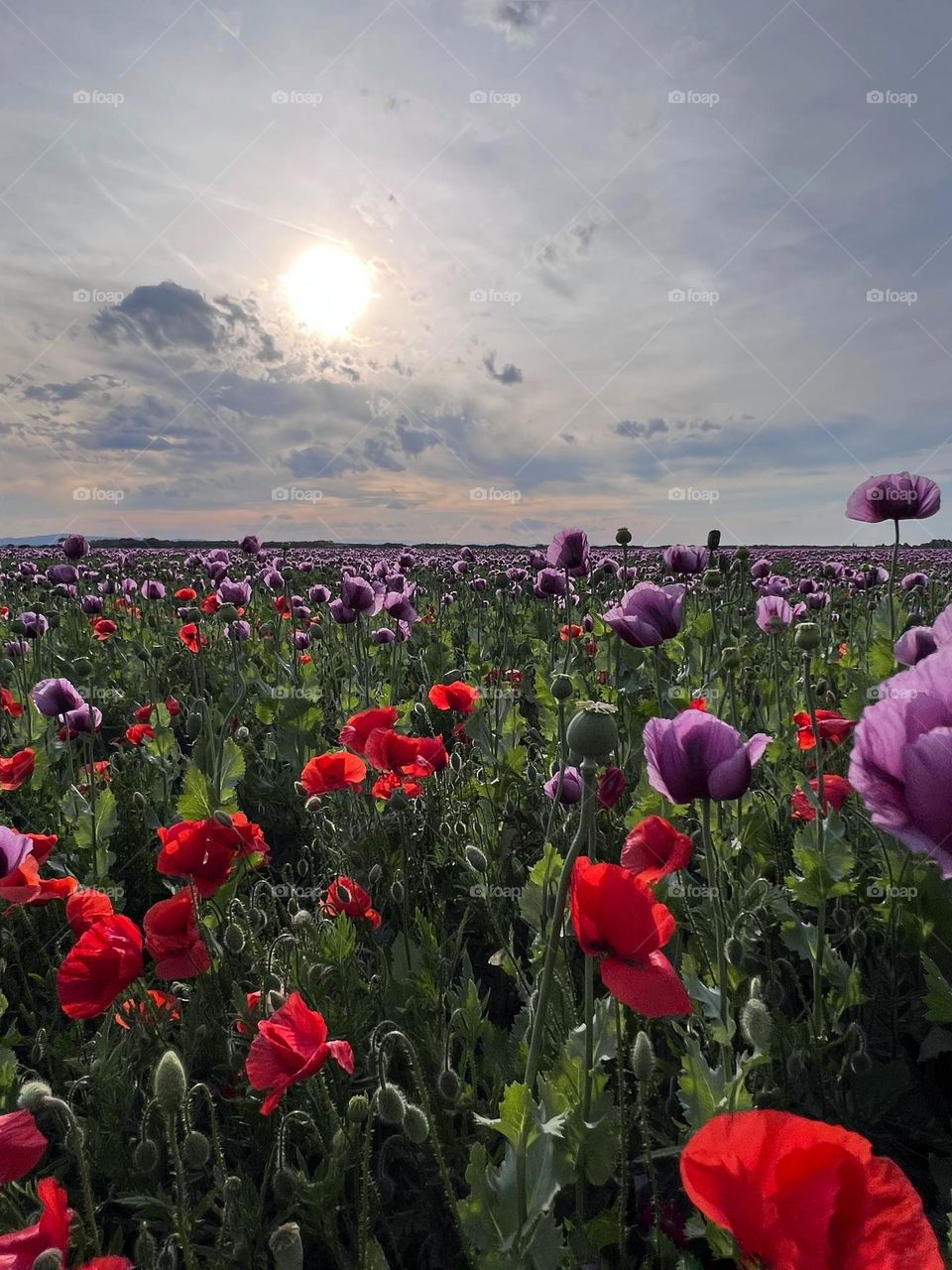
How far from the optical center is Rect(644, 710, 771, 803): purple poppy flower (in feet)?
4.33

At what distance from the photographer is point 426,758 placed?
99.9 inches

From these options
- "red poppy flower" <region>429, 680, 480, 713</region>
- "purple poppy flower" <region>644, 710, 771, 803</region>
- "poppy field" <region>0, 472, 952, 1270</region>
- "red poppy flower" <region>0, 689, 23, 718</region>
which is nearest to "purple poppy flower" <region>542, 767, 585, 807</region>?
"poppy field" <region>0, 472, 952, 1270</region>

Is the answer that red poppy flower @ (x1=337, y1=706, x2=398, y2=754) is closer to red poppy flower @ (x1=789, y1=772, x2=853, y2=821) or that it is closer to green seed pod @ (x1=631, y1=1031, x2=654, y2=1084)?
red poppy flower @ (x1=789, y1=772, x2=853, y2=821)

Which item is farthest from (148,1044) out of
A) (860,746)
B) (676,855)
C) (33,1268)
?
(860,746)

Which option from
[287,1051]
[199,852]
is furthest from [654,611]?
[287,1051]

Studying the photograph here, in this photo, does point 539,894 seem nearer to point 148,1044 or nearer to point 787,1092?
point 787,1092

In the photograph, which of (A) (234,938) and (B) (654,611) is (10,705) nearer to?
(A) (234,938)

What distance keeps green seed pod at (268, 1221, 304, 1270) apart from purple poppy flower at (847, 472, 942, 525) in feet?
10.3

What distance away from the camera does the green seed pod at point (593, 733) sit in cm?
107

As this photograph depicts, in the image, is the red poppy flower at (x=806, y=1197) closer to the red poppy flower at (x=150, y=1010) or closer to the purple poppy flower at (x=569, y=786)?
the purple poppy flower at (x=569, y=786)

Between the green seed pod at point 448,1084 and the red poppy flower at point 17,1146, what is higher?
the red poppy flower at point 17,1146

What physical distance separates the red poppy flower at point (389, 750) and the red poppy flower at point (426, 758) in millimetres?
23

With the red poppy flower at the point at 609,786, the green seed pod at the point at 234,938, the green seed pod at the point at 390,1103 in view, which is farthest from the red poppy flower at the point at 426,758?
the green seed pod at the point at 390,1103

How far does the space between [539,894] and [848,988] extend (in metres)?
0.75
